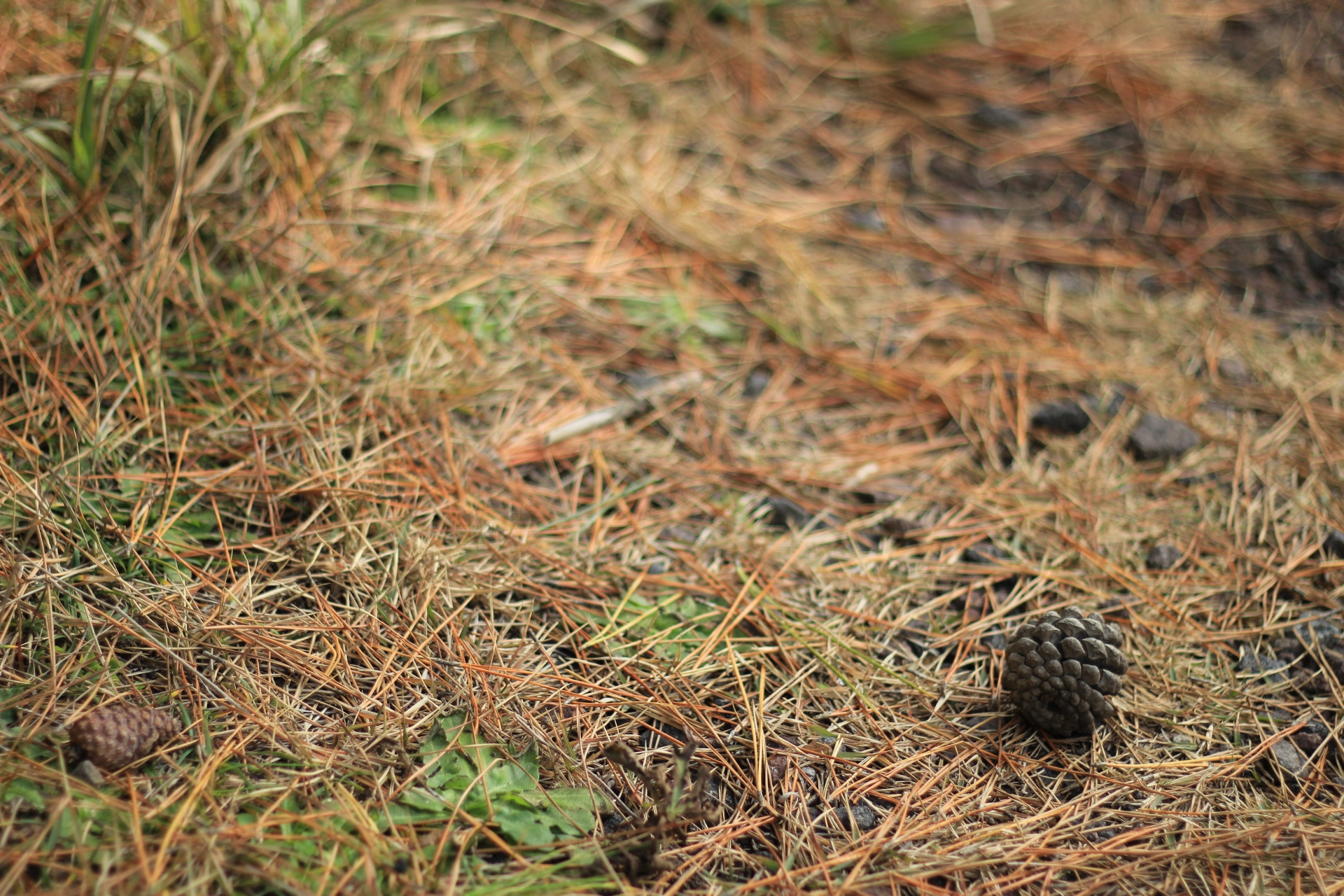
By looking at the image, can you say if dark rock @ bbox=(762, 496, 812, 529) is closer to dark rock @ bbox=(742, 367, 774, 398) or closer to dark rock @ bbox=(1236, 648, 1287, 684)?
dark rock @ bbox=(742, 367, 774, 398)

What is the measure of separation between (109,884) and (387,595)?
52cm

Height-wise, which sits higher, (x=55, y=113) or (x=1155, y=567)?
(x=55, y=113)

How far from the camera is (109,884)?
958mm

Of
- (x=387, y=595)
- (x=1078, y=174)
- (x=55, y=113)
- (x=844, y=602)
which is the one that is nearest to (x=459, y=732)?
(x=387, y=595)

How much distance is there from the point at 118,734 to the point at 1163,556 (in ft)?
5.46

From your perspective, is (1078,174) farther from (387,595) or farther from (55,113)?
(55,113)

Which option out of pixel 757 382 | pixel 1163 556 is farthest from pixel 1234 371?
pixel 757 382

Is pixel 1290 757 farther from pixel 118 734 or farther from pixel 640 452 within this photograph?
pixel 118 734

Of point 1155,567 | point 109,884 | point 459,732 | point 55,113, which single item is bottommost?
point 1155,567

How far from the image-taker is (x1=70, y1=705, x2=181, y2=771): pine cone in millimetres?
1070

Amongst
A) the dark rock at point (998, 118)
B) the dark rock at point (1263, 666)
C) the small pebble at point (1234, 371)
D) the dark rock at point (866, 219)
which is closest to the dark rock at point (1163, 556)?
the dark rock at point (1263, 666)

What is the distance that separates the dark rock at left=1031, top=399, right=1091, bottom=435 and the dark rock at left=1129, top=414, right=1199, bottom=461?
0.10 m

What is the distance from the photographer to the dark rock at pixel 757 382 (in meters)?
1.98

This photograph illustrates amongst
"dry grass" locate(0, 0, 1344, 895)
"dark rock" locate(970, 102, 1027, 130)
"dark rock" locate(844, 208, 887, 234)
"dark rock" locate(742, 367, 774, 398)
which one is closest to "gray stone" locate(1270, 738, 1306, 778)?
"dry grass" locate(0, 0, 1344, 895)
